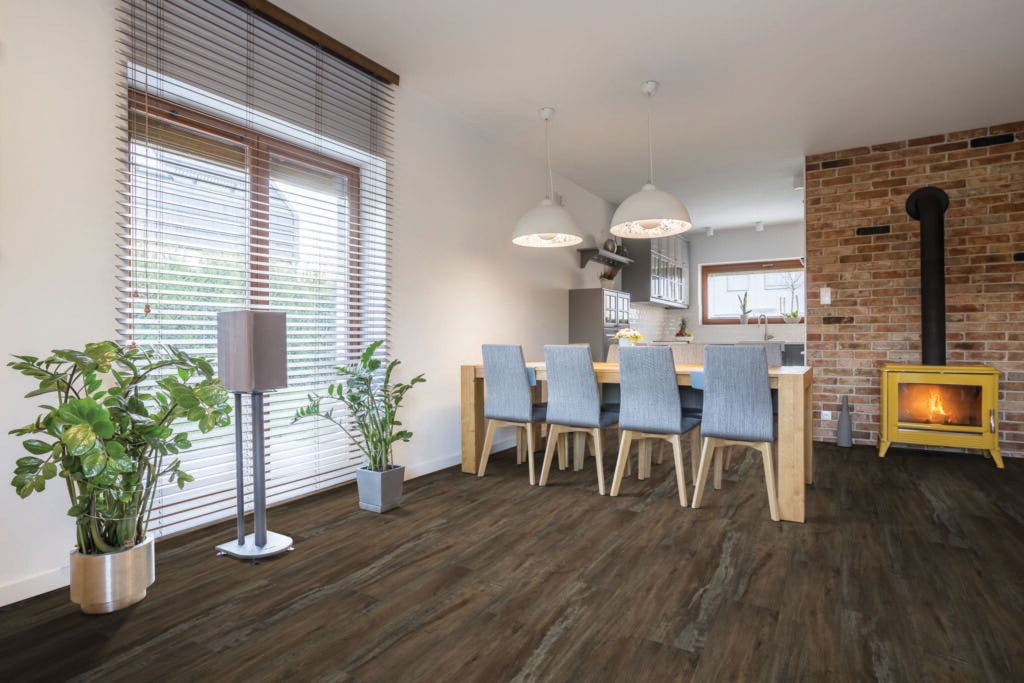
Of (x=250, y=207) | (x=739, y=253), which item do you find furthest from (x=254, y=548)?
(x=739, y=253)

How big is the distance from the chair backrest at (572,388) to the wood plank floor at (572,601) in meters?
0.52

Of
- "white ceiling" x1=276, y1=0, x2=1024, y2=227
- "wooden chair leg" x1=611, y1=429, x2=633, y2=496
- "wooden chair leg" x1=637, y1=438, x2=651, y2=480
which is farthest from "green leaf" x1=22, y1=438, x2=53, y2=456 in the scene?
"wooden chair leg" x1=637, y1=438, x2=651, y2=480

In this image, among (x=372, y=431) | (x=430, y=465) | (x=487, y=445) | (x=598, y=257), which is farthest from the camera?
(x=598, y=257)

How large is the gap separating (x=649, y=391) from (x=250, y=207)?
2.25m

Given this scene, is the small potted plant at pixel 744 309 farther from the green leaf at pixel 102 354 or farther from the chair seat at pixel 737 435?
the green leaf at pixel 102 354

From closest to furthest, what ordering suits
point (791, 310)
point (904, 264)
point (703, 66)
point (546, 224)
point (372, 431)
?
1. point (372, 431)
2. point (703, 66)
3. point (546, 224)
4. point (904, 264)
5. point (791, 310)

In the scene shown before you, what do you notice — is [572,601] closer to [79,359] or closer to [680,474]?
[680,474]

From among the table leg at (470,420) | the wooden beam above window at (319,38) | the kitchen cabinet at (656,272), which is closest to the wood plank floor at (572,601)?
the table leg at (470,420)

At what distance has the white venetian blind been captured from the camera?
235 cm

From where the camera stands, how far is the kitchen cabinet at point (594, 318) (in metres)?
5.55

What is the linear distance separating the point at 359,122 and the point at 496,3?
3.57 feet

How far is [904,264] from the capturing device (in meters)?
4.63

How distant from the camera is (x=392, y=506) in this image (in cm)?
295

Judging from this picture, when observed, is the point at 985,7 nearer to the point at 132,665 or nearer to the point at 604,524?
the point at 604,524
